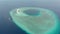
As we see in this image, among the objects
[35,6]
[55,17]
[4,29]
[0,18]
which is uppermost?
[35,6]

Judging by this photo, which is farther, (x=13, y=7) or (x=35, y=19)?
(x=13, y=7)

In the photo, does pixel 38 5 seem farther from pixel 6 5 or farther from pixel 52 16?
pixel 6 5

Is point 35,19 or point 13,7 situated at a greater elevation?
point 13,7

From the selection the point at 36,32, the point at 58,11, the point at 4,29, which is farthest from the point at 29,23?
the point at 58,11

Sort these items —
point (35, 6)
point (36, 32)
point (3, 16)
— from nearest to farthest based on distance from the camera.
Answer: point (36, 32), point (3, 16), point (35, 6)
